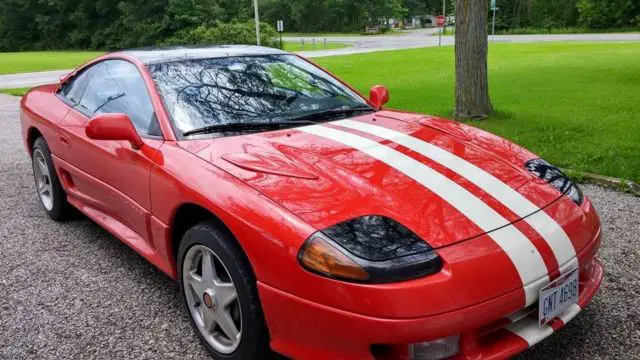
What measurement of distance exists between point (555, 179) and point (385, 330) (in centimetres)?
129

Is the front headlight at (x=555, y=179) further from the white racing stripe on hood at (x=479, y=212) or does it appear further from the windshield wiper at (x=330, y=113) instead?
the windshield wiper at (x=330, y=113)

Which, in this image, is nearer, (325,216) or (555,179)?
(325,216)

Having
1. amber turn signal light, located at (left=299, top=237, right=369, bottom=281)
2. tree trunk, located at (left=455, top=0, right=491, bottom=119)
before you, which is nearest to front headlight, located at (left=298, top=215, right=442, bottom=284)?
amber turn signal light, located at (left=299, top=237, right=369, bottom=281)

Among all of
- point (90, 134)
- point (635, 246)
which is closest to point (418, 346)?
point (90, 134)

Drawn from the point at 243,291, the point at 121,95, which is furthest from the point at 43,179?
the point at 243,291

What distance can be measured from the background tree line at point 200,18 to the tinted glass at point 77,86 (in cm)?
2316

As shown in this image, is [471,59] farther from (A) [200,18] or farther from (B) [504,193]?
(A) [200,18]

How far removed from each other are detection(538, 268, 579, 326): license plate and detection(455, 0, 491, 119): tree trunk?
5684 millimetres

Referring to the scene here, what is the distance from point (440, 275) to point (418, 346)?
0.26 m

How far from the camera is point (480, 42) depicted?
745cm

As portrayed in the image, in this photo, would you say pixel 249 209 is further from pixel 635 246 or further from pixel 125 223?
pixel 635 246

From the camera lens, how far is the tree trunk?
291 inches

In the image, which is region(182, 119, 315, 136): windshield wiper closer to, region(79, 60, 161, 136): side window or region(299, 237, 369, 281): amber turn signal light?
region(79, 60, 161, 136): side window

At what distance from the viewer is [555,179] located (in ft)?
8.57
